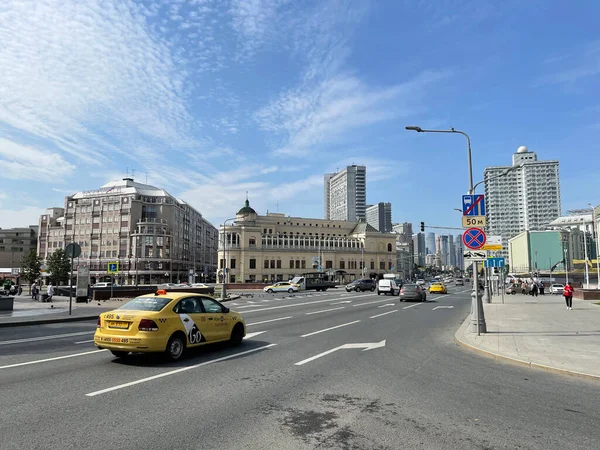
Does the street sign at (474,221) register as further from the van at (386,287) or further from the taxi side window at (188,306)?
the van at (386,287)

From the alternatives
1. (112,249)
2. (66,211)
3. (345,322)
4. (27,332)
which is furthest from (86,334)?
(66,211)

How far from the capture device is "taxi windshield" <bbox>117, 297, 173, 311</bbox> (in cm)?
945

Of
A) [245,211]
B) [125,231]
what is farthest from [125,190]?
[245,211]

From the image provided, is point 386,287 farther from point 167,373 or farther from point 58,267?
point 58,267

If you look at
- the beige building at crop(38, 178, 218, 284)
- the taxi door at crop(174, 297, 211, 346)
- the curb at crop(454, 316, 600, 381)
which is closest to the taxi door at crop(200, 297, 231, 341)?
the taxi door at crop(174, 297, 211, 346)

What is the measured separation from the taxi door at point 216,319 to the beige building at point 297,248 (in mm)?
103380

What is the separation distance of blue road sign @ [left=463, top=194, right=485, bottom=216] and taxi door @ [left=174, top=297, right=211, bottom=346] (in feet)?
31.9

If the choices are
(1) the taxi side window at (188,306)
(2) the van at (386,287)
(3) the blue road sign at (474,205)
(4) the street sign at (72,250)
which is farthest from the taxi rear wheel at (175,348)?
(2) the van at (386,287)

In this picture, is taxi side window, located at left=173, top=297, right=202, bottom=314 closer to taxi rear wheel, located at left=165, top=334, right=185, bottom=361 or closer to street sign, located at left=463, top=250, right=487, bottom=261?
taxi rear wheel, located at left=165, top=334, right=185, bottom=361

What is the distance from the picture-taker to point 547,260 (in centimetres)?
15212

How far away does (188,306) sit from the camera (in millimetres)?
10070

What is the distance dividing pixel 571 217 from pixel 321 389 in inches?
7686

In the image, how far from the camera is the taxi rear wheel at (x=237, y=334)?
11.4 metres

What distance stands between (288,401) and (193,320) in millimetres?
4274
